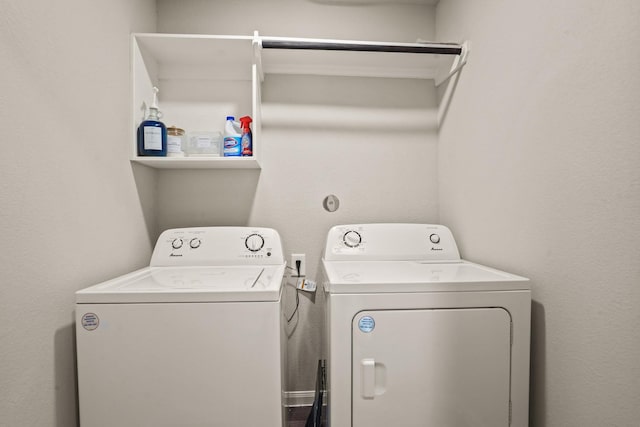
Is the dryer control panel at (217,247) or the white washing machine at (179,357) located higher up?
the dryer control panel at (217,247)

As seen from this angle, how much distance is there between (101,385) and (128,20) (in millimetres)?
1434

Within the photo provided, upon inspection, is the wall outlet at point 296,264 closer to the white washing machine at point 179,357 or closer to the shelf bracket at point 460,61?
the white washing machine at point 179,357

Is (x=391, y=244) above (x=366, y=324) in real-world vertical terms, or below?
above

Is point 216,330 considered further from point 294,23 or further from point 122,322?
point 294,23

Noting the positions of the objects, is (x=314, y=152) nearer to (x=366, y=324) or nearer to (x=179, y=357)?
(x=366, y=324)

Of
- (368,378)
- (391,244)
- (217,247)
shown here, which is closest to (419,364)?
(368,378)

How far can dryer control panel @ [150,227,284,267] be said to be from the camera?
1.38 meters

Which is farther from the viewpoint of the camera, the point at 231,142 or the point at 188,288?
the point at 231,142

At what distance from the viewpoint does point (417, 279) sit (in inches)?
38.3

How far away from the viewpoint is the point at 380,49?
134 cm

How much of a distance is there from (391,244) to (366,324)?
618 millimetres

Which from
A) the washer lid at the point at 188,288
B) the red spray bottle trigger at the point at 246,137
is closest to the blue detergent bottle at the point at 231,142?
the red spray bottle trigger at the point at 246,137

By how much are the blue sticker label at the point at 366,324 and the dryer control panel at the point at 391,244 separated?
52 cm

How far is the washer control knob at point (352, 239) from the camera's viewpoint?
1448 millimetres
